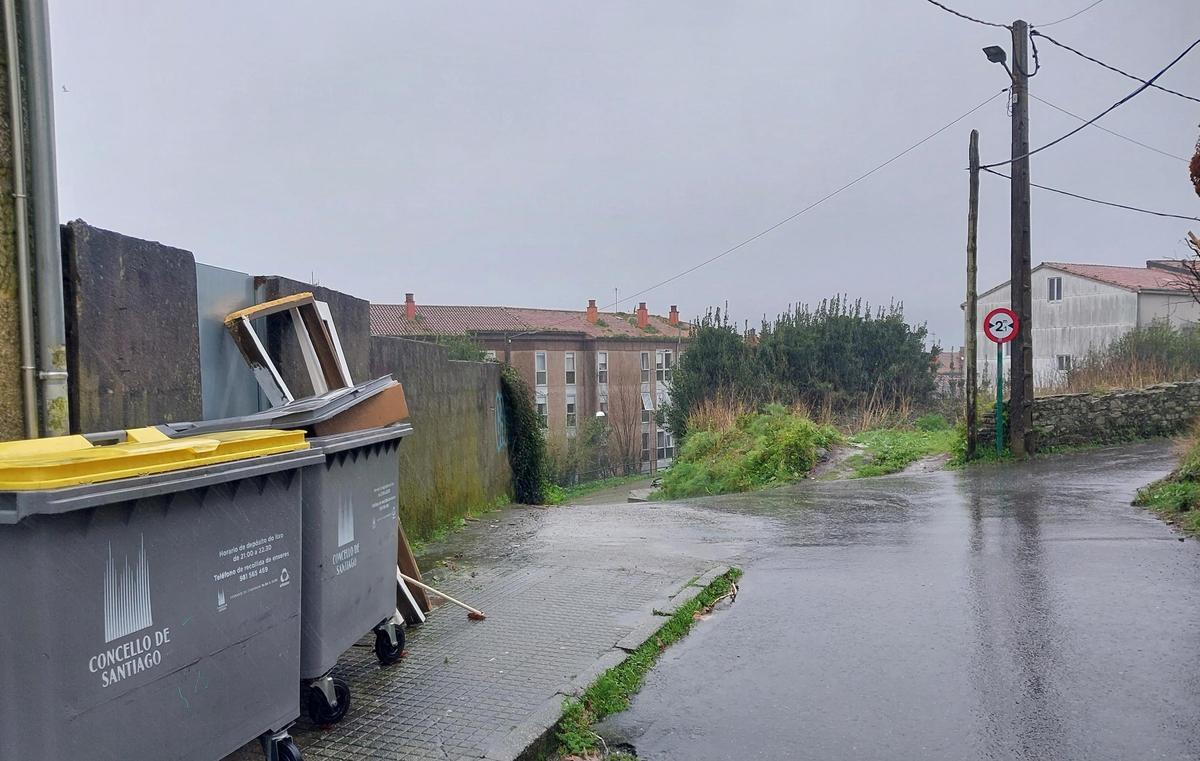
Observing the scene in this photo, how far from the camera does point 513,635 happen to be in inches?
247

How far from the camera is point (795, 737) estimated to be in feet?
15.5

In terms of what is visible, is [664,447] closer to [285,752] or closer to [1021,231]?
[1021,231]

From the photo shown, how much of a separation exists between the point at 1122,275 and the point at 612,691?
47454mm

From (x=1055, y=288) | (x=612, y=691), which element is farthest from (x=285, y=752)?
(x=1055, y=288)

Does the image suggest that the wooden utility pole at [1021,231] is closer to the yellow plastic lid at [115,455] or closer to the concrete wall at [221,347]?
the concrete wall at [221,347]

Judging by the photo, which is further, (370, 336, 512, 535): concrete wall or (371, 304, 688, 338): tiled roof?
(371, 304, 688, 338): tiled roof

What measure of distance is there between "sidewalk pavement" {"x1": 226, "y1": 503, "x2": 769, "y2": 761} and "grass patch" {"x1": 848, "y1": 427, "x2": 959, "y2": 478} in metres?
6.74

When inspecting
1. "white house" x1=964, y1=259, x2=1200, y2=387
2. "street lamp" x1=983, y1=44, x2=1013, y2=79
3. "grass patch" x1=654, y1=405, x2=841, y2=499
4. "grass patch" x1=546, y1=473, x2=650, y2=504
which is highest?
"street lamp" x1=983, y1=44, x2=1013, y2=79

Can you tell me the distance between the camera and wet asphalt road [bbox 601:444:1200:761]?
4648mm

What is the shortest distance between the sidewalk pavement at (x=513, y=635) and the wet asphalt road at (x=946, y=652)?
0.48 metres

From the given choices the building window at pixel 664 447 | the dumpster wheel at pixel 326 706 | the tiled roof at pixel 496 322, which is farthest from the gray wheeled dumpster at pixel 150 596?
the building window at pixel 664 447

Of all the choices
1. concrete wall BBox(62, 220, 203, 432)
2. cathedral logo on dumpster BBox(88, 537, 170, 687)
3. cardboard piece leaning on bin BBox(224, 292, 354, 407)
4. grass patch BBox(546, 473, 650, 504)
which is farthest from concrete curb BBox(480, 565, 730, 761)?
grass patch BBox(546, 473, 650, 504)

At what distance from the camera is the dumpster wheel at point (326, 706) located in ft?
15.1

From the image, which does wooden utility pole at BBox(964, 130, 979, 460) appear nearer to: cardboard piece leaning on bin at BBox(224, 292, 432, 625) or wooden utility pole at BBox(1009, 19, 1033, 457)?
wooden utility pole at BBox(1009, 19, 1033, 457)
